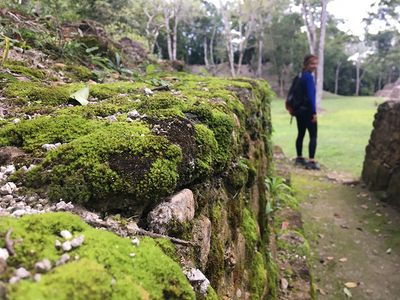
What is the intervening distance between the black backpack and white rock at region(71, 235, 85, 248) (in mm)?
8326

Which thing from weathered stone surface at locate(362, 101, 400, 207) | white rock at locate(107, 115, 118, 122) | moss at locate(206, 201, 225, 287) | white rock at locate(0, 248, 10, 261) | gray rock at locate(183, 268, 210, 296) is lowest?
weathered stone surface at locate(362, 101, 400, 207)

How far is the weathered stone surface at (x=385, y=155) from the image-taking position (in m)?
7.61

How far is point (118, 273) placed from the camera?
1078mm

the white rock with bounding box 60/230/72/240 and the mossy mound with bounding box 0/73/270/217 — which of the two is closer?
the white rock with bounding box 60/230/72/240

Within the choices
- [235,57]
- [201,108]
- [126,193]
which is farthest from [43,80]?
[235,57]

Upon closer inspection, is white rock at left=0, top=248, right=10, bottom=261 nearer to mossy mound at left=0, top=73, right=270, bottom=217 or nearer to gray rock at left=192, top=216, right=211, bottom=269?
mossy mound at left=0, top=73, right=270, bottom=217

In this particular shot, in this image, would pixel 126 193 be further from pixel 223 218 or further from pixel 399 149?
pixel 399 149

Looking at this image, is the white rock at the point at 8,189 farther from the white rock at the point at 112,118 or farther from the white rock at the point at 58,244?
the white rock at the point at 112,118

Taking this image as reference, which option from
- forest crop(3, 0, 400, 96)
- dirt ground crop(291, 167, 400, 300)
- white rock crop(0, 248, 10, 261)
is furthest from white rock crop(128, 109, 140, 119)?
forest crop(3, 0, 400, 96)

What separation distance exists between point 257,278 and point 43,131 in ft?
5.98

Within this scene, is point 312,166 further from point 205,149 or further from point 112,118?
point 112,118

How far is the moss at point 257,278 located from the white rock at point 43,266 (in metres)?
1.93

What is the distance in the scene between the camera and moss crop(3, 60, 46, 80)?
10.5 ft

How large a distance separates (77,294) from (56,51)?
388 centimetres
